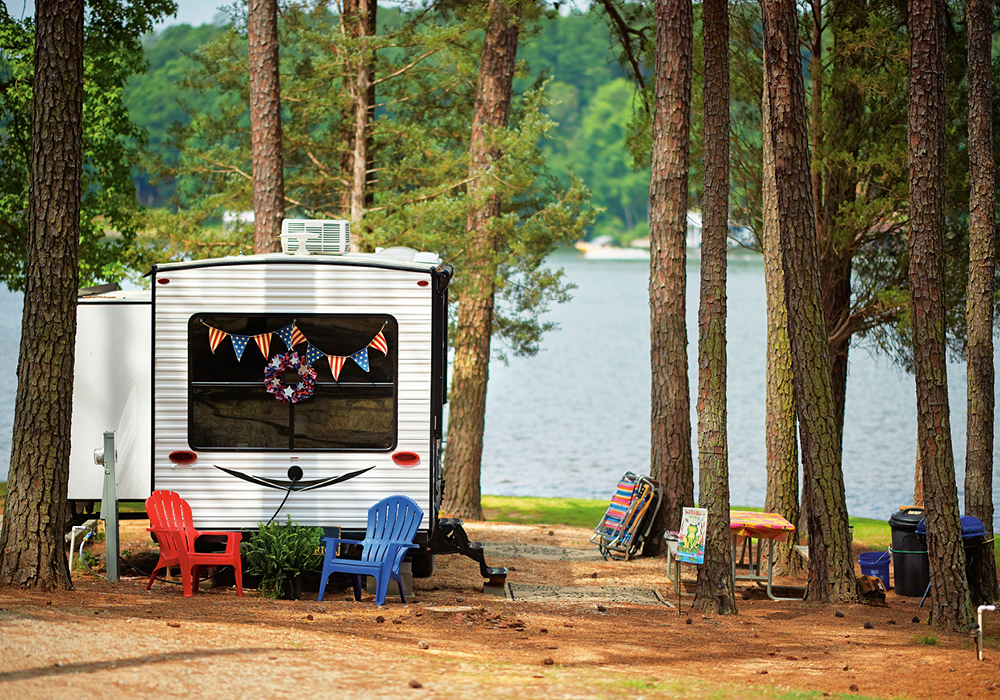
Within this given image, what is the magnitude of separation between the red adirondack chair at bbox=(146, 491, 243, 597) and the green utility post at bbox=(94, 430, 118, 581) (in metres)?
0.34

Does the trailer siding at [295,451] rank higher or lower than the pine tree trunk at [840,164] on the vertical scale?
lower

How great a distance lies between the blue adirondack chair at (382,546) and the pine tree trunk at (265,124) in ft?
15.8

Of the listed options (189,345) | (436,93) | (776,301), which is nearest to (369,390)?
(189,345)

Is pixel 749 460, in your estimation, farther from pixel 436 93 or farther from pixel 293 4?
pixel 293 4

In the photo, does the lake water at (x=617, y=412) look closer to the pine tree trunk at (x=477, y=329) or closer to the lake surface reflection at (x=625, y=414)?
the lake surface reflection at (x=625, y=414)

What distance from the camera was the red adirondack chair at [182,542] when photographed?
7234 mm

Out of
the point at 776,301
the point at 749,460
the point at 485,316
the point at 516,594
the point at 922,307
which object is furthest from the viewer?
the point at 749,460

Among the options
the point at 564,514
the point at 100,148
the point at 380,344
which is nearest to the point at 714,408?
the point at 380,344

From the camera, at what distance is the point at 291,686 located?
181 inches

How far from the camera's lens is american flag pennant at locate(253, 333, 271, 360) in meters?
7.49

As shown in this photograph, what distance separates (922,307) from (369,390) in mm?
4028

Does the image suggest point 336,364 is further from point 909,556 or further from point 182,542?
point 909,556

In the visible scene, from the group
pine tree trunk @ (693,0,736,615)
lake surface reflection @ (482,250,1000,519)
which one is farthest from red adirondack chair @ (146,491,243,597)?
lake surface reflection @ (482,250,1000,519)

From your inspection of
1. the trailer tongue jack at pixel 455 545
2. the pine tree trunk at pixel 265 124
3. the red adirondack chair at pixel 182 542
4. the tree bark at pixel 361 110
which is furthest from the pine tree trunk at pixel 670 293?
Result: the red adirondack chair at pixel 182 542
